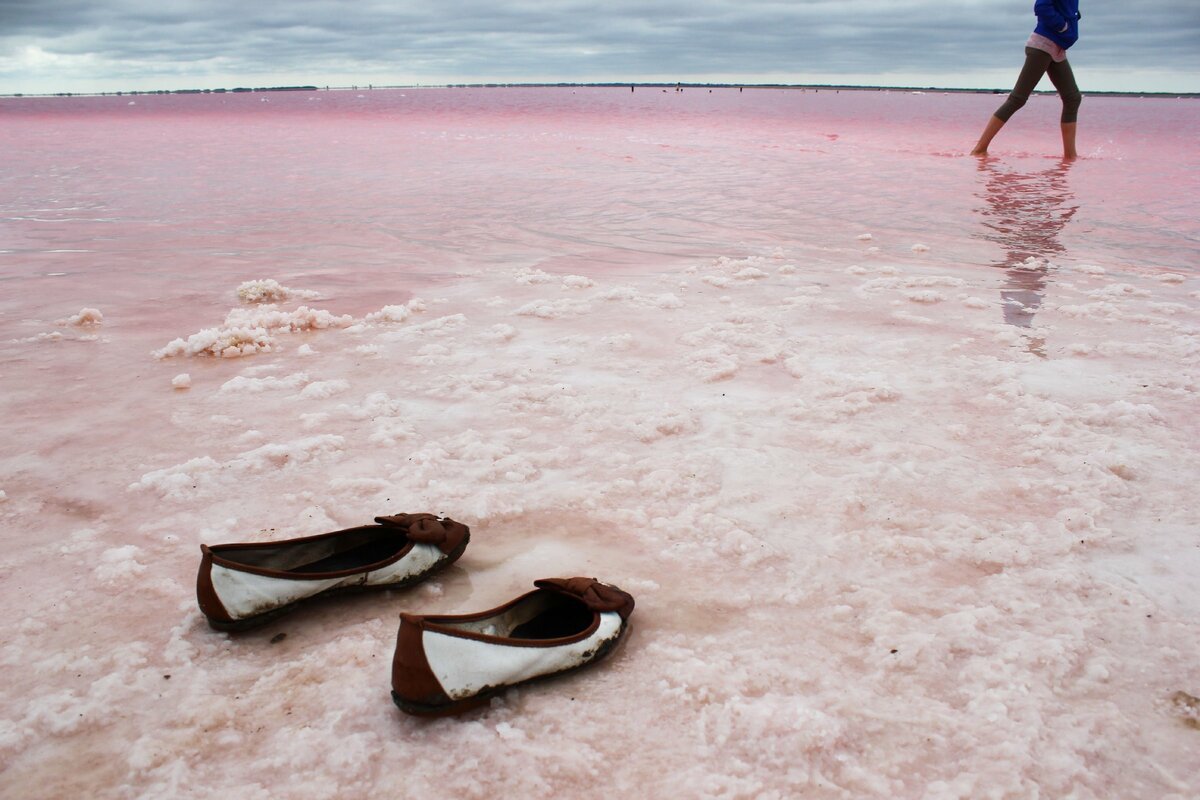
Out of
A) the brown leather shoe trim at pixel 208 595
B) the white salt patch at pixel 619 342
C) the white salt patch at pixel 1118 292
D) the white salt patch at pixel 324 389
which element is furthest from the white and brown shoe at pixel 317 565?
the white salt patch at pixel 1118 292

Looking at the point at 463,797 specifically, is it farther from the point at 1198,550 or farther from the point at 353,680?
the point at 1198,550

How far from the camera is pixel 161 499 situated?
251 centimetres

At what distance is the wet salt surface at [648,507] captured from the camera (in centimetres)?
153

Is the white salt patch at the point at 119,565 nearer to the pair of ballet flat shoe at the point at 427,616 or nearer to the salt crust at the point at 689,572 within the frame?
the salt crust at the point at 689,572

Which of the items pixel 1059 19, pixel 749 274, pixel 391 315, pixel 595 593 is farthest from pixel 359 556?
pixel 1059 19

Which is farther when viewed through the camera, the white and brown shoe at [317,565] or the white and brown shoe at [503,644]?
the white and brown shoe at [317,565]

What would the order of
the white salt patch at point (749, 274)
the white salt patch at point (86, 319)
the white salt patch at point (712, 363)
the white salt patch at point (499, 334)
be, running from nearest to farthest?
1. the white salt patch at point (712, 363)
2. the white salt patch at point (499, 334)
3. the white salt patch at point (86, 319)
4. the white salt patch at point (749, 274)

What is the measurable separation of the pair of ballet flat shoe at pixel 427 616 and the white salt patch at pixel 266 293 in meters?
3.41

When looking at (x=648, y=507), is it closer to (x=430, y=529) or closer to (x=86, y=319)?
(x=430, y=529)

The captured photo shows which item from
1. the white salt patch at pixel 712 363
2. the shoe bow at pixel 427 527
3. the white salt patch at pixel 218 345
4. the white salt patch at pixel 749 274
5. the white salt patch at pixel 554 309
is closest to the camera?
the shoe bow at pixel 427 527

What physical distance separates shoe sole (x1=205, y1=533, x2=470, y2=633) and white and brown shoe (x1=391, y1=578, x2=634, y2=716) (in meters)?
0.31

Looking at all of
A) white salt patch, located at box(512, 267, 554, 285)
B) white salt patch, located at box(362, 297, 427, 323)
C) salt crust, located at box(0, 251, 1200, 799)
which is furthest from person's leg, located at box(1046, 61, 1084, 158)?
white salt patch, located at box(362, 297, 427, 323)

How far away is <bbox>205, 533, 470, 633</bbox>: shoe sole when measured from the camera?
72.5 inches

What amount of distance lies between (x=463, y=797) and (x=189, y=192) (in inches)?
441
